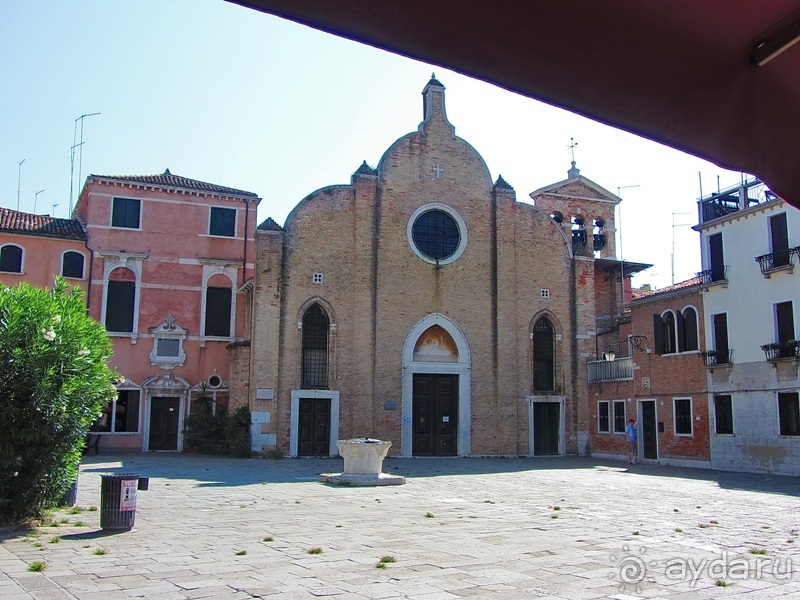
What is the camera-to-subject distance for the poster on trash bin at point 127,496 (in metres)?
10.9

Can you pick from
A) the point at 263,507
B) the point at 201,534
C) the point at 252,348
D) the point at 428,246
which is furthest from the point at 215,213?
the point at 201,534

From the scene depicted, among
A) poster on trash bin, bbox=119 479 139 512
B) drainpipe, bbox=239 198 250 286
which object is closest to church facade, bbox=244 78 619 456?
drainpipe, bbox=239 198 250 286

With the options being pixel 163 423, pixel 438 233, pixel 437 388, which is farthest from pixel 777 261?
pixel 163 423

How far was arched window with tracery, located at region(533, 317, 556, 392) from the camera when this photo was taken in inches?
1218

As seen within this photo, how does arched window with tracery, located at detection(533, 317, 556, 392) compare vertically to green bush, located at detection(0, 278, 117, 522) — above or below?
above

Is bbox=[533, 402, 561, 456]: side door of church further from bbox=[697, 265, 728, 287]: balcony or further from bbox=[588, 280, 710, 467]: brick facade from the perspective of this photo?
bbox=[697, 265, 728, 287]: balcony

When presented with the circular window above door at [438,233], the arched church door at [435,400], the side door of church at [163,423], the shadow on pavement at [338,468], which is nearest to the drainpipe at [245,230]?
the side door of church at [163,423]

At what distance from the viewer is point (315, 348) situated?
92.9ft

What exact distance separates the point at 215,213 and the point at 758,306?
836 inches

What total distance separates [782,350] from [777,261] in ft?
9.14

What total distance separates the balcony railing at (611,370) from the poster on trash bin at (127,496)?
71.1ft

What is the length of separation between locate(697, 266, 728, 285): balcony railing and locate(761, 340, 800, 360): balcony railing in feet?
9.65

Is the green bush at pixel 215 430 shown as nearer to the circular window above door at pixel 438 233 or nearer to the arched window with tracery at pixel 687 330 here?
the circular window above door at pixel 438 233

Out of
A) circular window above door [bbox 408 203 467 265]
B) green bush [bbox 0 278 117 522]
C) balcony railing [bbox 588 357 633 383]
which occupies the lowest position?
green bush [bbox 0 278 117 522]
